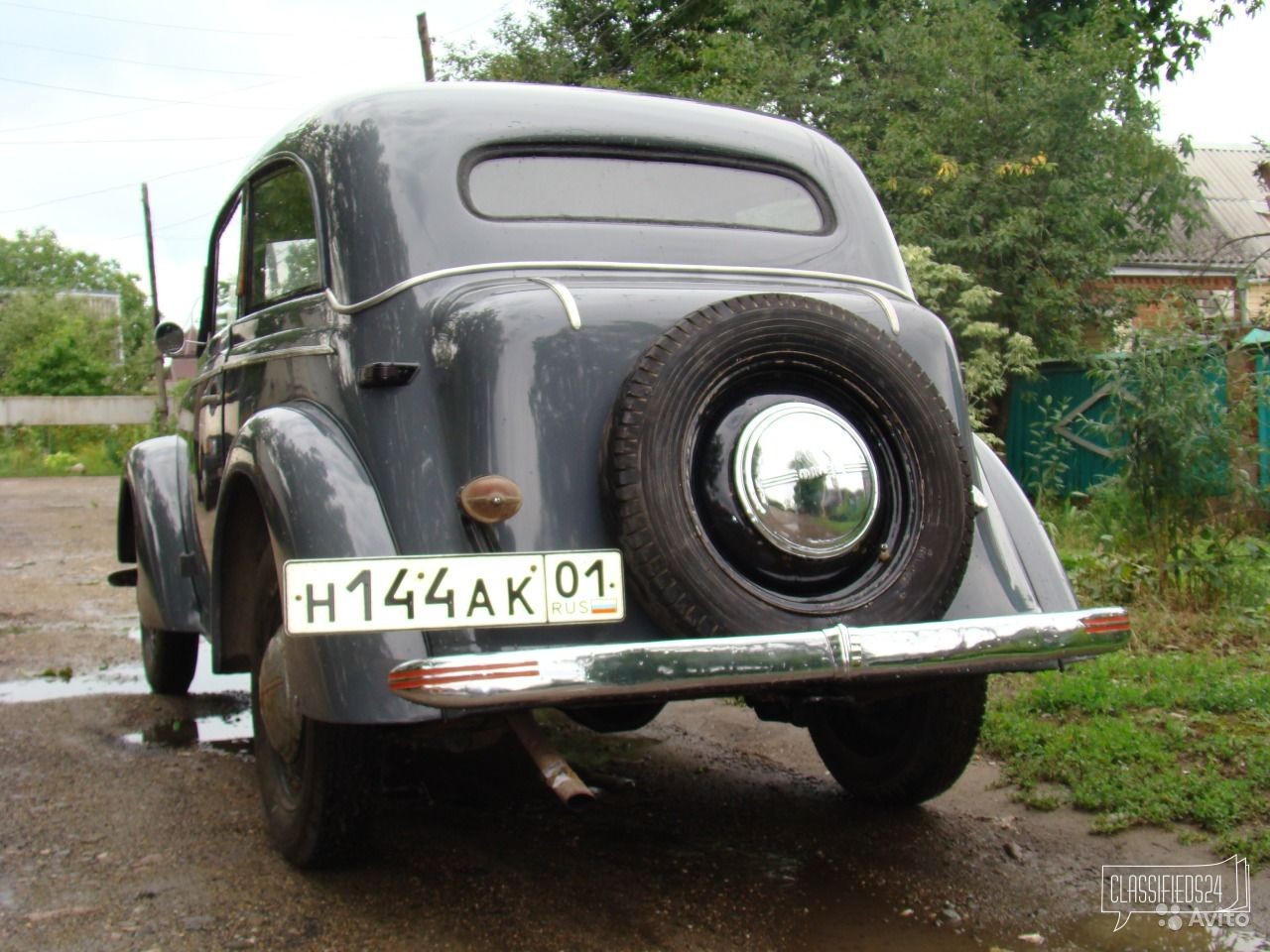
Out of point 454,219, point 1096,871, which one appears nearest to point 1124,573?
point 1096,871

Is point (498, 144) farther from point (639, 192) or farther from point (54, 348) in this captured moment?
point (54, 348)

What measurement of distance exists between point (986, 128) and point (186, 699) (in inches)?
406

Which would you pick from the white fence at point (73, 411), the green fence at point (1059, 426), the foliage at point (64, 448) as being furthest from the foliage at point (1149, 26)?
the white fence at point (73, 411)

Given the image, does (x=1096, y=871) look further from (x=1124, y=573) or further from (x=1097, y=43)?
(x=1097, y=43)

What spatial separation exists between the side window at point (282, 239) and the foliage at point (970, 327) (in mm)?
6992

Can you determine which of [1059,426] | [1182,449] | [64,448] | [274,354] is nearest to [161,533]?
[274,354]

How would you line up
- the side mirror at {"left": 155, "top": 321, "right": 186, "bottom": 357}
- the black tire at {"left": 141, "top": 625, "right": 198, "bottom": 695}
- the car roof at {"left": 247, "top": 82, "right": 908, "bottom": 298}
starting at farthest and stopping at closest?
1. the black tire at {"left": 141, "top": 625, "right": 198, "bottom": 695}
2. the side mirror at {"left": 155, "top": 321, "right": 186, "bottom": 357}
3. the car roof at {"left": 247, "top": 82, "right": 908, "bottom": 298}

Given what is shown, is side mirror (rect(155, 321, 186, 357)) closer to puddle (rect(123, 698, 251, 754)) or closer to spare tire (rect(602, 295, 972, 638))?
puddle (rect(123, 698, 251, 754))

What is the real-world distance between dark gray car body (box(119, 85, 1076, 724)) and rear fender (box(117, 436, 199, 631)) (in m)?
0.37

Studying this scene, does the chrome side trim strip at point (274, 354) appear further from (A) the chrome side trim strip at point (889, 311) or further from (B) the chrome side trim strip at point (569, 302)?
(A) the chrome side trim strip at point (889, 311)

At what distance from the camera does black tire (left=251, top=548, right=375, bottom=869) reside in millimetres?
2928

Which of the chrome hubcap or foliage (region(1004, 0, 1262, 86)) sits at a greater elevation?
foliage (region(1004, 0, 1262, 86))

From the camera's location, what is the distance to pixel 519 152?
3.41 metres

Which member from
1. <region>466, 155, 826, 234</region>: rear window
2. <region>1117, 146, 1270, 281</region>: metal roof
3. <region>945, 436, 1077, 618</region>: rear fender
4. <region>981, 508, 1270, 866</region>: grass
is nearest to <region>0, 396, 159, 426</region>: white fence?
<region>1117, 146, 1270, 281</region>: metal roof
